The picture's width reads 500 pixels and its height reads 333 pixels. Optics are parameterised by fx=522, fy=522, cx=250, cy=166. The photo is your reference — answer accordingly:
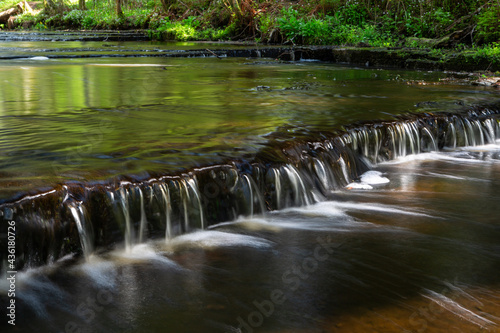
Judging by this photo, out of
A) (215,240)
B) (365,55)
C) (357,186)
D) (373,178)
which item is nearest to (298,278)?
(215,240)

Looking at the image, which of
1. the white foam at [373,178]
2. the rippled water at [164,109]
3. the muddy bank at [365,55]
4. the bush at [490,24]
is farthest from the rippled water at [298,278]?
the bush at [490,24]

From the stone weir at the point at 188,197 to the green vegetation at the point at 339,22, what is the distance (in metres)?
7.12

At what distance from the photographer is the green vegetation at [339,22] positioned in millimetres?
12961

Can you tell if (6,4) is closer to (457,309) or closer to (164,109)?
(164,109)

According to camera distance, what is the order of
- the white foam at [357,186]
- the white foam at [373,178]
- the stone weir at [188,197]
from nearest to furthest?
the stone weir at [188,197], the white foam at [357,186], the white foam at [373,178]

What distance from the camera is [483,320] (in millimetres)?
2604

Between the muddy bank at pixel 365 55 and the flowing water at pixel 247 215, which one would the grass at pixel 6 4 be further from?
the flowing water at pixel 247 215

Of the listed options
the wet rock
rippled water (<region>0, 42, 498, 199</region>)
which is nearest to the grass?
rippled water (<region>0, 42, 498, 199</region>)

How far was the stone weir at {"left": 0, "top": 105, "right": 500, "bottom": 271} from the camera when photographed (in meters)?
2.94

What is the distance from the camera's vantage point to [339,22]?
1672cm

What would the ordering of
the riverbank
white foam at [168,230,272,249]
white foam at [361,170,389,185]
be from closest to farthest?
white foam at [168,230,272,249] → white foam at [361,170,389,185] → the riverbank

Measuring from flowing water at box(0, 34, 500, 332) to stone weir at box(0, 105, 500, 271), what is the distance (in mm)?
11

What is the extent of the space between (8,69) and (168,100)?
16.1 feet

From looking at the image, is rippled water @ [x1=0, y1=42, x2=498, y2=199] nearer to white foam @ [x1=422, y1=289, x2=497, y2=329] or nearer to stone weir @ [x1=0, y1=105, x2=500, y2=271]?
stone weir @ [x1=0, y1=105, x2=500, y2=271]
